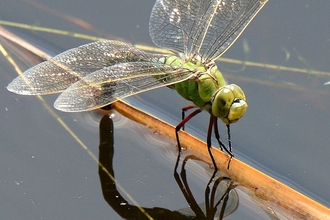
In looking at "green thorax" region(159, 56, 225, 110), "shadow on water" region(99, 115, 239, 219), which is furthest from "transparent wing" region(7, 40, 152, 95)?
"shadow on water" region(99, 115, 239, 219)

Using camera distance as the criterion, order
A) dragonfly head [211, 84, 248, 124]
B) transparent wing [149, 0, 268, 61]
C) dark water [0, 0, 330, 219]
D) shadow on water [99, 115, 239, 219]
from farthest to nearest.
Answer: transparent wing [149, 0, 268, 61]
dragonfly head [211, 84, 248, 124]
dark water [0, 0, 330, 219]
shadow on water [99, 115, 239, 219]

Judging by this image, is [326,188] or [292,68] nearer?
[326,188]

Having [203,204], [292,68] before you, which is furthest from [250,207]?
[292,68]

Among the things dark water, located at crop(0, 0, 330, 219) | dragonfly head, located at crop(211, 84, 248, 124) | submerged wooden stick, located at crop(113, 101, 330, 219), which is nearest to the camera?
submerged wooden stick, located at crop(113, 101, 330, 219)

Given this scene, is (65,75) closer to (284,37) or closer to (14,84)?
(14,84)

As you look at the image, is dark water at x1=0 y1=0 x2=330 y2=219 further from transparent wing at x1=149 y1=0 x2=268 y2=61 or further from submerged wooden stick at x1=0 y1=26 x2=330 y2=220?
transparent wing at x1=149 y1=0 x2=268 y2=61

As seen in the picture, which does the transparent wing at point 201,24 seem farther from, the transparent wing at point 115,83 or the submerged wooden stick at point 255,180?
the submerged wooden stick at point 255,180

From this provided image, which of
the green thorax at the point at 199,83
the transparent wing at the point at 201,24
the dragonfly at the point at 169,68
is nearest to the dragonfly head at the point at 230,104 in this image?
the dragonfly at the point at 169,68

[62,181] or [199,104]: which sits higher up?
[199,104]
